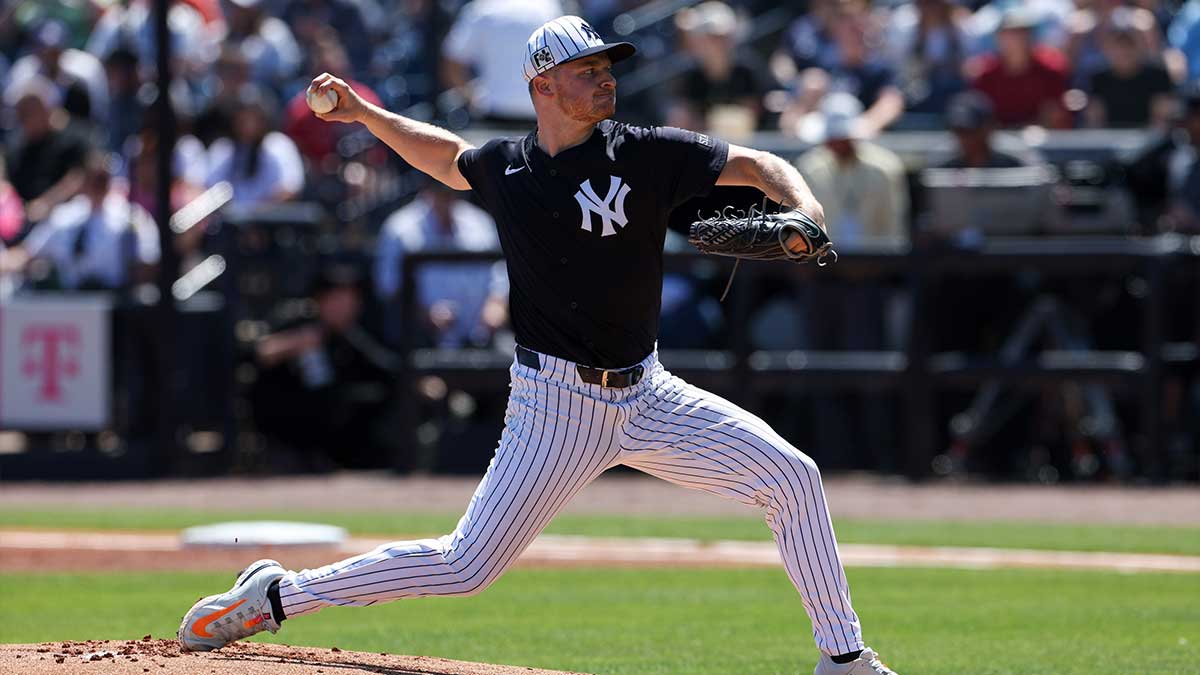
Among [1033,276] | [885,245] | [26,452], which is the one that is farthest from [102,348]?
[1033,276]

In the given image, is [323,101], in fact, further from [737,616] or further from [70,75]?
[70,75]

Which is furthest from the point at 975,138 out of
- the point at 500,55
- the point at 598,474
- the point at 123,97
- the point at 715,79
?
the point at 598,474

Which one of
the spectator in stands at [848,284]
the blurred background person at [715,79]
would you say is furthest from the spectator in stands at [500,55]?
the spectator in stands at [848,284]

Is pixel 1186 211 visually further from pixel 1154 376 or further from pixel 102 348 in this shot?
pixel 102 348

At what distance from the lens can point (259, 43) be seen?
1823 centimetres

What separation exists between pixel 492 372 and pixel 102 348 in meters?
3.01

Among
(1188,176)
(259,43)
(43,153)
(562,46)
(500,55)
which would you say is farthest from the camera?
(259,43)

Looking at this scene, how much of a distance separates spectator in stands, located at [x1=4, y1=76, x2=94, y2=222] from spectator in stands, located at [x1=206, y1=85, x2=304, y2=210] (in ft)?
5.47

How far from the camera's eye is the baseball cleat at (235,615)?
5836 millimetres

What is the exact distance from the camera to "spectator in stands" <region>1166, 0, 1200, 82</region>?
47.6 feet

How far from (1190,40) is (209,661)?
11.1 meters

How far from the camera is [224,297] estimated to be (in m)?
14.7

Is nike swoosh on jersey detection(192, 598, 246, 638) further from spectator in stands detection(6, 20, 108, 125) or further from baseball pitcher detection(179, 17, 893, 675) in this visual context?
spectator in stands detection(6, 20, 108, 125)

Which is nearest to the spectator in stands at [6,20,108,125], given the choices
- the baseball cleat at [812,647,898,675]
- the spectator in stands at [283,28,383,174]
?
the spectator in stands at [283,28,383,174]
